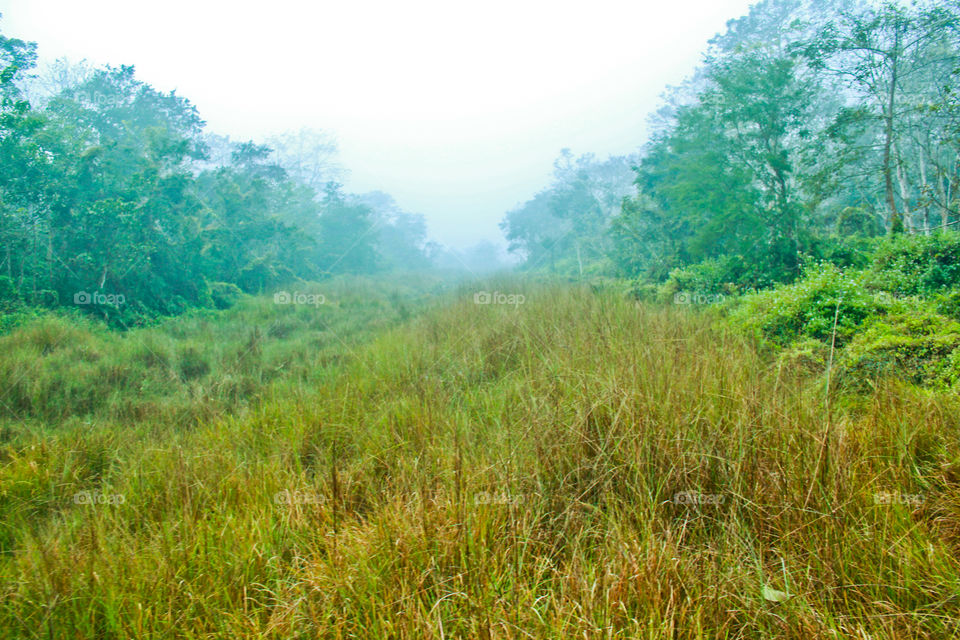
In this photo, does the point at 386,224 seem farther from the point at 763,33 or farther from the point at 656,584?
the point at 656,584

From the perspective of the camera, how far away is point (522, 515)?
195 centimetres

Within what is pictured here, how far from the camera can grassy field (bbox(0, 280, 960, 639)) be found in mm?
1478

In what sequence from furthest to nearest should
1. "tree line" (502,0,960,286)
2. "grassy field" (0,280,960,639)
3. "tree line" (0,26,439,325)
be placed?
"tree line" (502,0,960,286), "tree line" (0,26,439,325), "grassy field" (0,280,960,639)

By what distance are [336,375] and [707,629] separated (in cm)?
425

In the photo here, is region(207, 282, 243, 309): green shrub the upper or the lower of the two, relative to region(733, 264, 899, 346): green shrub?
upper

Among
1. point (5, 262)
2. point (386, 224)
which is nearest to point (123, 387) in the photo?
point (5, 262)

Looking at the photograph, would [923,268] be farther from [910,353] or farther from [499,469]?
[499,469]

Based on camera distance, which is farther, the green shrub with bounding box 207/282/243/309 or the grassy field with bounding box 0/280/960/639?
the green shrub with bounding box 207/282/243/309

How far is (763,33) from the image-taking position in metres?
23.4

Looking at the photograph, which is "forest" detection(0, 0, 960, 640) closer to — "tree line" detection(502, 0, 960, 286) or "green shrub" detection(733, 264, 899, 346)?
"green shrub" detection(733, 264, 899, 346)

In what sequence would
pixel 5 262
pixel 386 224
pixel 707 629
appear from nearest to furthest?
1. pixel 707 629
2. pixel 5 262
3. pixel 386 224

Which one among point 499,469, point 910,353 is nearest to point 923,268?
point 910,353

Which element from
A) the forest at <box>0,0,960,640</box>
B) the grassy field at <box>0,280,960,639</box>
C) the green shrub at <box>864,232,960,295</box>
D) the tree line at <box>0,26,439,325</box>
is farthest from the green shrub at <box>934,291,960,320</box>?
the tree line at <box>0,26,439,325</box>

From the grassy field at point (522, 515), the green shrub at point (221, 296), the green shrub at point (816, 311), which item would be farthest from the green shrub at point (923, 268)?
the green shrub at point (221, 296)
